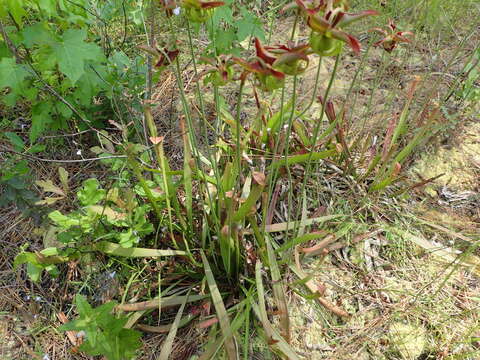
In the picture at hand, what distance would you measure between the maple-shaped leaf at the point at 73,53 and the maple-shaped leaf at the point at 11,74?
23 centimetres

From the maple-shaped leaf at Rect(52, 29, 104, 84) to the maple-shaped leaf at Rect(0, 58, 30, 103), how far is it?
0.23 meters

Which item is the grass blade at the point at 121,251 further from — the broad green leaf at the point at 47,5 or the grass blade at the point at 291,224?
the broad green leaf at the point at 47,5

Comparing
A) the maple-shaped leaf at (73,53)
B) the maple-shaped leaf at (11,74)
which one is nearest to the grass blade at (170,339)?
the maple-shaped leaf at (73,53)

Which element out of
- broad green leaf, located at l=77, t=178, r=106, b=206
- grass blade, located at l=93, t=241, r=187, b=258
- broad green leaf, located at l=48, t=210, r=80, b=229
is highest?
broad green leaf, located at l=77, t=178, r=106, b=206

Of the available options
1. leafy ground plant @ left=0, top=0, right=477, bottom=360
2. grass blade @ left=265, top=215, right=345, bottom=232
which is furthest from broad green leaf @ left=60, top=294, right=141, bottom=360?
grass blade @ left=265, top=215, right=345, bottom=232

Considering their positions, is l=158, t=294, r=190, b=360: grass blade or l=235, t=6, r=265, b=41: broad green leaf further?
l=235, t=6, r=265, b=41: broad green leaf

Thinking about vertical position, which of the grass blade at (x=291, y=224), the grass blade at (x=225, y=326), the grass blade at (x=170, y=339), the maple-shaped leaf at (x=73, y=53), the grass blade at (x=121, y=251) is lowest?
the grass blade at (x=170, y=339)

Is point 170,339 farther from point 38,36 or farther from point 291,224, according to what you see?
point 38,36

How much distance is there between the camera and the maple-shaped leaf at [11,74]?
1.58m

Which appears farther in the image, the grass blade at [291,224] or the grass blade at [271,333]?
the grass blade at [291,224]

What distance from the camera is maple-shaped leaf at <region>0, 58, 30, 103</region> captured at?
158cm

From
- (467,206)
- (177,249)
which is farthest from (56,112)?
(467,206)

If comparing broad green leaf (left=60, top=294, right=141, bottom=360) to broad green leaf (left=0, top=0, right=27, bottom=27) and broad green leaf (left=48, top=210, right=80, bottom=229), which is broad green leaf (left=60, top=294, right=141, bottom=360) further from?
broad green leaf (left=0, top=0, right=27, bottom=27)

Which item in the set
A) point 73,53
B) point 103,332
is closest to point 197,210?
point 103,332
